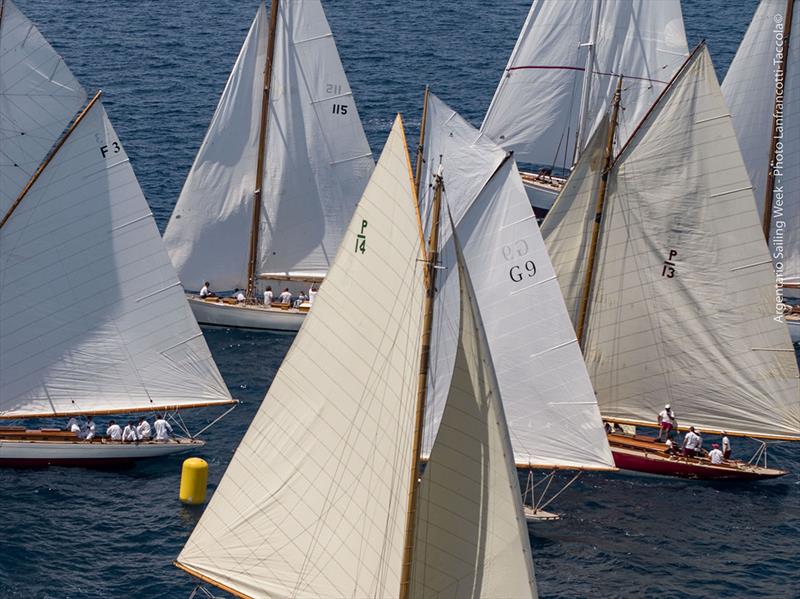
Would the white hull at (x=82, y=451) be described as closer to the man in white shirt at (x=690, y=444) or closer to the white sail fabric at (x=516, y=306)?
the white sail fabric at (x=516, y=306)

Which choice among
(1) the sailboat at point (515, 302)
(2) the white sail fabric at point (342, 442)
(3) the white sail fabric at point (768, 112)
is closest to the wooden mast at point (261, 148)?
(1) the sailboat at point (515, 302)

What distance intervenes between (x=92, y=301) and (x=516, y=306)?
1789 cm

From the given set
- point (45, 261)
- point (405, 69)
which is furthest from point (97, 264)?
point (405, 69)

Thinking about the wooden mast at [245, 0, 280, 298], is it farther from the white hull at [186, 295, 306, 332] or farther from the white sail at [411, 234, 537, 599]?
the white sail at [411, 234, 537, 599]

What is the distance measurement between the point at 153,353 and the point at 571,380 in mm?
17842

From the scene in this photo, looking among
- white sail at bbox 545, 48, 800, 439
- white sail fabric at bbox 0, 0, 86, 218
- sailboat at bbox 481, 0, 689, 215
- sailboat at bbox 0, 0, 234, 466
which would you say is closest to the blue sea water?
sailboat at bbox 0, 0, 234, 466

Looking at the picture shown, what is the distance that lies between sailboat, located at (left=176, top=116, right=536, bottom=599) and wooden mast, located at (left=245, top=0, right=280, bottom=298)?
110ft

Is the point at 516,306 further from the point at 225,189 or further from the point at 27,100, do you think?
the point at 225,189

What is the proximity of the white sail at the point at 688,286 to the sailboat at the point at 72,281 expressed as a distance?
17368 millimetres

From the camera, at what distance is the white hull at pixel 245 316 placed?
276 ft

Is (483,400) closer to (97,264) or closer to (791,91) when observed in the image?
(97,264)

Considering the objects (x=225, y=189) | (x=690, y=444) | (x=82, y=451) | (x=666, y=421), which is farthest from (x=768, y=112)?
(x=82, y=451)

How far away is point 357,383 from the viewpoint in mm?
48406

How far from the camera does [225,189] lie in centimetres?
8300
